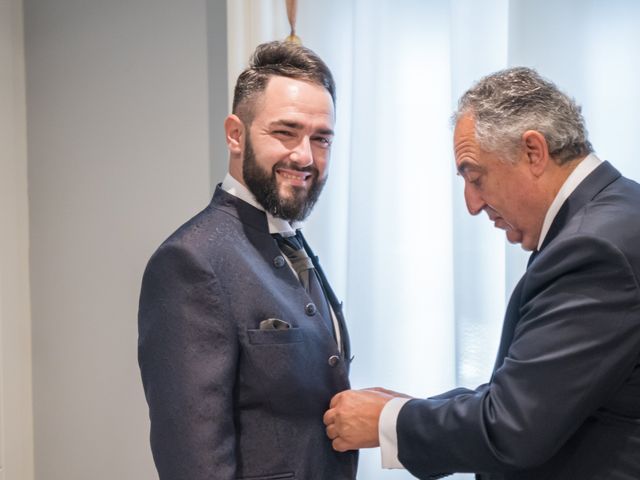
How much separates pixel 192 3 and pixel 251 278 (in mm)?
1132

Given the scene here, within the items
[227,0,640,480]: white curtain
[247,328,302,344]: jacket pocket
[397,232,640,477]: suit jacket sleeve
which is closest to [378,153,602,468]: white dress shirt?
[397,232,640,477]: suit jacket sleeve

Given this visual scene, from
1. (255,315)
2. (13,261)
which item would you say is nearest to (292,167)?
(255,315)

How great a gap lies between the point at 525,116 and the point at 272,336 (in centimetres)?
57

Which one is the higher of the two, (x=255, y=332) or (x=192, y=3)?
(x=192, y=3)

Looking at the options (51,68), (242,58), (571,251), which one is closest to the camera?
(571,251)

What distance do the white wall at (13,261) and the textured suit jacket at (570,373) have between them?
148cm

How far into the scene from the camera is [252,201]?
1.26 metres

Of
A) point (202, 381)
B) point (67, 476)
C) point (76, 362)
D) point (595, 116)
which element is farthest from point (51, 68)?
point (595, 116)

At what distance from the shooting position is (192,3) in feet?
6.50

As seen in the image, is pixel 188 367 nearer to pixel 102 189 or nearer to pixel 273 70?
pixel 273 70

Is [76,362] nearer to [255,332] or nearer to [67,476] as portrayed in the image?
[67,476]

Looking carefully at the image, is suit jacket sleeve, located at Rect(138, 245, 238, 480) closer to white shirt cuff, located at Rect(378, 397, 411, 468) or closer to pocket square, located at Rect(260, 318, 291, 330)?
pocket square, located at Rect(260, 318, 291, 330)

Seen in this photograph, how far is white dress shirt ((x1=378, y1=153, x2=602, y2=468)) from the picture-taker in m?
1.19

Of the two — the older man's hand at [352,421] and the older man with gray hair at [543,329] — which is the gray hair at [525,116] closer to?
the older man with gray hair at [543,329]
